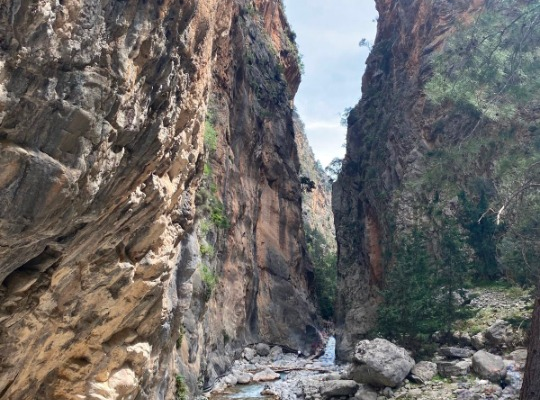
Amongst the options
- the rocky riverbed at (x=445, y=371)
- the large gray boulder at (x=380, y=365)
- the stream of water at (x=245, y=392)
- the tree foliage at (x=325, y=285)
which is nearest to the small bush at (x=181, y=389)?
the stream of water at (x=245, y=392)

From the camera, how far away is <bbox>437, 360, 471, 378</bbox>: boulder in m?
12.6

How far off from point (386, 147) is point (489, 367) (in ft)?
61.7

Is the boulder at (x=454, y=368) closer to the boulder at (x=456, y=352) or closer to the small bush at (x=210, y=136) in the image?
the boulder at (x=456, y=352)

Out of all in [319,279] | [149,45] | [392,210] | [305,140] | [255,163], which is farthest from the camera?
[305,140]

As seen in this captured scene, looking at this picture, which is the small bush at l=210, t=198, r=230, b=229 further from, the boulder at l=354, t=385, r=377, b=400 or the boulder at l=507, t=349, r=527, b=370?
the boulder at l=507, t=349, r=527, b=370

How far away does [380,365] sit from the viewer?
1309 centimetres

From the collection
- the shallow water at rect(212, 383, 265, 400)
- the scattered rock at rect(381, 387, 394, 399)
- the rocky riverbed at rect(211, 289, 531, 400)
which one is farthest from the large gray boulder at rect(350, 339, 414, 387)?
the shallow water at rect(212, 383, 265, 400)

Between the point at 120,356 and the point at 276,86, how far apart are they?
25922mm

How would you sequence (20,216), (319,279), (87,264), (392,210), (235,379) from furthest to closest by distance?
(319,279)
(392,210)
(235,379)
(87,264)
(20,216)

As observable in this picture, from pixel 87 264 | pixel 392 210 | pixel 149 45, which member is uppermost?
pixel 392 210

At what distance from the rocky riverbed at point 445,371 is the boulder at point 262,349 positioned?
567cm

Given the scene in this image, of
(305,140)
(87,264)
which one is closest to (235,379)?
(87,264)

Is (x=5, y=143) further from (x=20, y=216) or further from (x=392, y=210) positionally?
(x=392, y=210)

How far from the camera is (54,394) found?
247 inches
